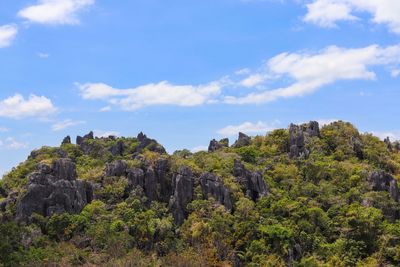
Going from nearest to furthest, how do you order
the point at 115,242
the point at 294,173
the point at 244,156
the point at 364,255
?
1. the point at 115,242
2. the point at 364,255
3. the point at 294,173
4. the point at 244,156

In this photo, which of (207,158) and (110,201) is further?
(207,158)

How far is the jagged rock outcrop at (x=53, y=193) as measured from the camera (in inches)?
1807

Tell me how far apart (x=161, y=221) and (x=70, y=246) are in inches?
344

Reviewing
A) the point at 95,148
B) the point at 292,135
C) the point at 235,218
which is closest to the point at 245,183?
the point at 235,218

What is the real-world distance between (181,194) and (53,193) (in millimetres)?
11459

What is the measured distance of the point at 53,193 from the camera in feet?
154

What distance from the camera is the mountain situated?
42.0 meters

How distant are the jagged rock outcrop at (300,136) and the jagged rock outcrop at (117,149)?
2173 cm

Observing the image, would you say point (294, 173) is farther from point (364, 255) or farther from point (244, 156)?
point (364, 255)

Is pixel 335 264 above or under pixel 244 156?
under

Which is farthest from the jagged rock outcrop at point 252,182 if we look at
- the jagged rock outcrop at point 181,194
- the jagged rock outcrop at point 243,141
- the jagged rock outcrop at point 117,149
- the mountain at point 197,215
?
the jagged rock outcrop at point 243,141

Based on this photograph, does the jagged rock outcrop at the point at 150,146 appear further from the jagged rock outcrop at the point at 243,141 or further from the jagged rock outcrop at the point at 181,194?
the jagged rock outcrop at the point at 181,194

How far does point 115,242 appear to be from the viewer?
4075cm

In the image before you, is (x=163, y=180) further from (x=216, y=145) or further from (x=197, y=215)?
(x=216, y=145)
